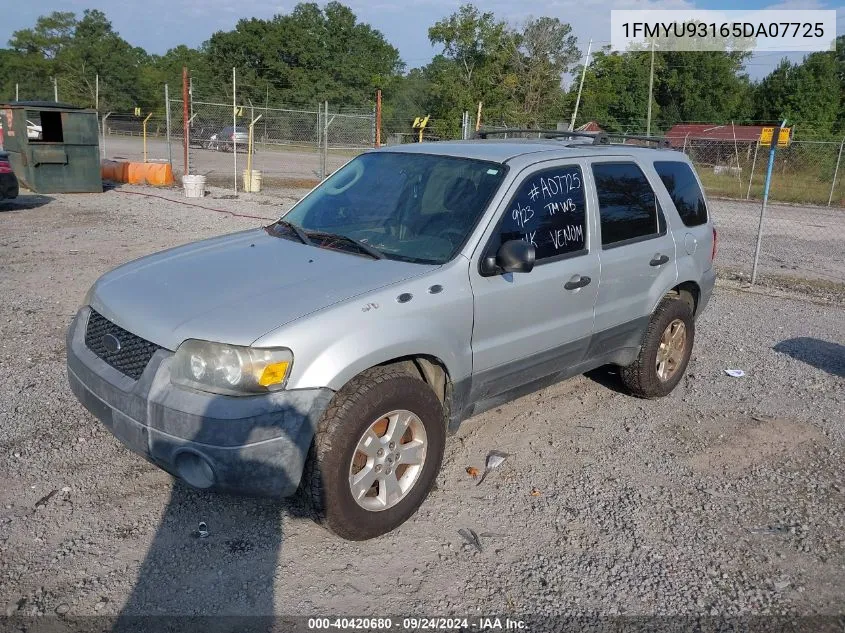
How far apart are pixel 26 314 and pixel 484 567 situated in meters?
5.52

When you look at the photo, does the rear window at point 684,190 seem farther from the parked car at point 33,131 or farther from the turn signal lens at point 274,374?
the parked car at point 33,131

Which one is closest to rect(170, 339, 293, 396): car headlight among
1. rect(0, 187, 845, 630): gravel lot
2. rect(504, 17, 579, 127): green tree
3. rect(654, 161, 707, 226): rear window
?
rect(0, 187, 845, 630): gravel lot

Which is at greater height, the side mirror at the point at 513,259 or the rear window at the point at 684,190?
the rear window at the point at 684,190


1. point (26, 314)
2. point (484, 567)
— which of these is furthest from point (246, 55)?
point (484, 567)

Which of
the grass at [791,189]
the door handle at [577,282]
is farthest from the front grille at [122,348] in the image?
the grass at [791,189]

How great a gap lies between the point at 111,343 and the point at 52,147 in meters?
14.8

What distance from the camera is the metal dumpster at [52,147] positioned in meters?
16.0

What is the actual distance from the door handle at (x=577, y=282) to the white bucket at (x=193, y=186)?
47.2ft

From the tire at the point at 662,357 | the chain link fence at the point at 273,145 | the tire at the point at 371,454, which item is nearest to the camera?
the tire at the point at 371,454

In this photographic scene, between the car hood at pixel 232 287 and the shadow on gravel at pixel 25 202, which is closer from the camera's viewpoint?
the car hood at pixel 232 287

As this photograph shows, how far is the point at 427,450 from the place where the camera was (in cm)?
371

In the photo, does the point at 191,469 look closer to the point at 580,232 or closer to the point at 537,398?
the point at 580,232

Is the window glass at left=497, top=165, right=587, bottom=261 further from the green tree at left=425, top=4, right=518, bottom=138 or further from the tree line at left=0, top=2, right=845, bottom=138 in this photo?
the green tree at left=425, top=4, right=518, bottom=138

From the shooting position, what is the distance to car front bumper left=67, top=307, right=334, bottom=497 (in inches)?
121
